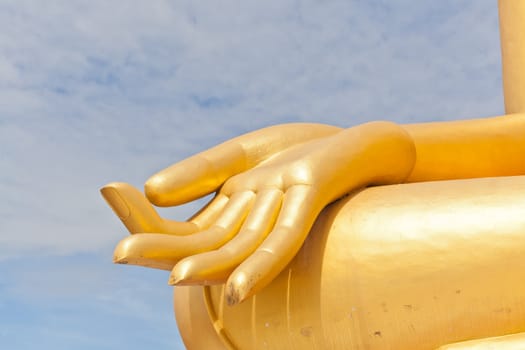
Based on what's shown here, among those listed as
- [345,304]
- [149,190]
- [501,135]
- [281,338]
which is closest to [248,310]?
[281,338]

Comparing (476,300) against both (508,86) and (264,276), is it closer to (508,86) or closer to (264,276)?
(264,276)

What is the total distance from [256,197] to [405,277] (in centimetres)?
89

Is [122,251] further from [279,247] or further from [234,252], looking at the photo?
[279,247]

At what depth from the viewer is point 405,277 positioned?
3926 mm

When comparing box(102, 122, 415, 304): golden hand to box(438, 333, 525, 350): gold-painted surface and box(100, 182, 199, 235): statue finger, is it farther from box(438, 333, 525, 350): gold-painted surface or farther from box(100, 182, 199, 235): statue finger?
box(438, 333, 525, 350): gold-painted surface

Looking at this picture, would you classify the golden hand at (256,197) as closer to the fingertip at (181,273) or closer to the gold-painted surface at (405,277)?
the fingertip at (181,273)

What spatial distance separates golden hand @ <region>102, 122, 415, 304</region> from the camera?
11.9 feet

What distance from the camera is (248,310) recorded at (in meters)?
4.23

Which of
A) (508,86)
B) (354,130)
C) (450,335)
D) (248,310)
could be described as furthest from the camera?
(508,86)

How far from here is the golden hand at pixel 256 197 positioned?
11.9 ft

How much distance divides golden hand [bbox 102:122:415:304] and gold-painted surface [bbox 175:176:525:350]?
0.86 feet

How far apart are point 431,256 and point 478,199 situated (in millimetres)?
436

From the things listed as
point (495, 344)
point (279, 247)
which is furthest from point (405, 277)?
point (279, 247)

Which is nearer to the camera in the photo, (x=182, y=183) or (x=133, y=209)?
(x=133, y=209)
